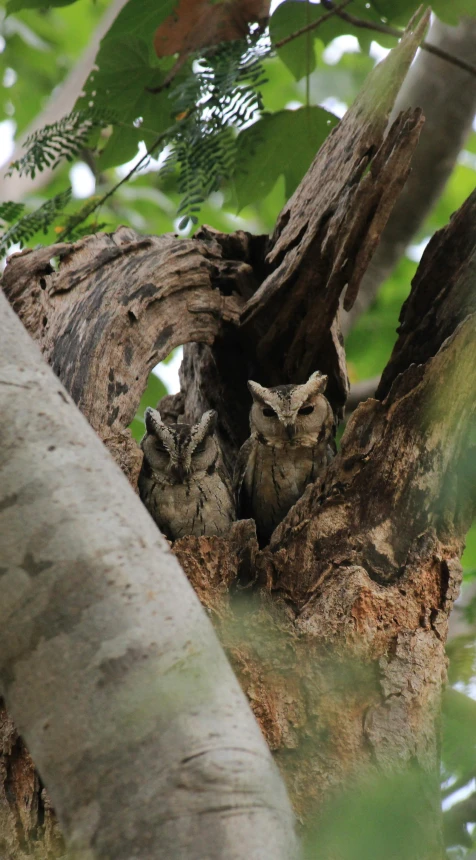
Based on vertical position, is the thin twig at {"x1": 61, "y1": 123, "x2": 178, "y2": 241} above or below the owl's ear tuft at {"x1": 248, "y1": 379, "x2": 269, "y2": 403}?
above

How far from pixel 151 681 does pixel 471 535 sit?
9.87 feet

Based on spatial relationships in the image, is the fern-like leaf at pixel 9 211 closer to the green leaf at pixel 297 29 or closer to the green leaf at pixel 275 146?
the green leaf at pixel 275 146

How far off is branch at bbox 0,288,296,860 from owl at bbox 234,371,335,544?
209 cm

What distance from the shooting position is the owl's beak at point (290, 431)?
335cm

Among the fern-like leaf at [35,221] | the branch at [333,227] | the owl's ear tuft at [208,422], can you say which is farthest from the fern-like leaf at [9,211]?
the owl's ear tuft at [208,422]

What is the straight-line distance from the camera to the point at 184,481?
3477mm

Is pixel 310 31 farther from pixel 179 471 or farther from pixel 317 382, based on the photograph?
pixel 179 471

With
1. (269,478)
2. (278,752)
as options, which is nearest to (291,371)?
(269,478)

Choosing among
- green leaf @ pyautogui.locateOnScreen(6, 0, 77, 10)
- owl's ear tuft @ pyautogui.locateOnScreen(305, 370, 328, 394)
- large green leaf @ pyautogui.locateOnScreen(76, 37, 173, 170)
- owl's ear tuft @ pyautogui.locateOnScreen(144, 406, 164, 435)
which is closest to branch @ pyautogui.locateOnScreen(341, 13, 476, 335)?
owl's ear tuft @ pyautogui.locateOnScreen(305, 370, 328, 394)

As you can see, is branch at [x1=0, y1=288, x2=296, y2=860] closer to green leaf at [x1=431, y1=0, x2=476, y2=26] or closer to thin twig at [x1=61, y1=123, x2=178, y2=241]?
thin twig at [x1=61, y1=123, x2=178, y2=241]

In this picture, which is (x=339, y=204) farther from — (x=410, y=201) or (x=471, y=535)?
(x=471, y=535)

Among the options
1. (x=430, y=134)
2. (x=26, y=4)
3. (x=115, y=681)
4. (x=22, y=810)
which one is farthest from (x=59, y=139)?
(x=115, y=681)

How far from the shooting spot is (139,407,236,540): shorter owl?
343 cm

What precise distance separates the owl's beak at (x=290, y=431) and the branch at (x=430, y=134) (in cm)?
97
